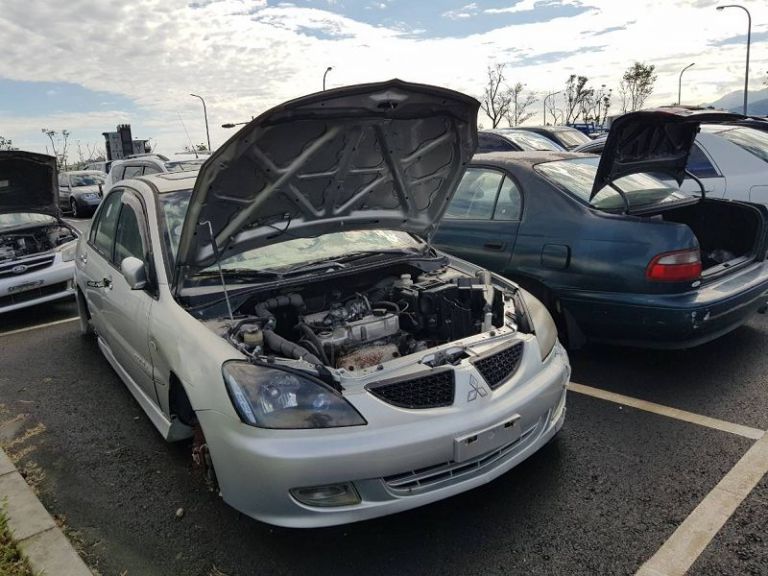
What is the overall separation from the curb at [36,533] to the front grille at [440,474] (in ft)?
4.41

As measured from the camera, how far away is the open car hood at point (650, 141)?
3.80m

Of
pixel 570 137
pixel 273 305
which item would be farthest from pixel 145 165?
pixel 273 305

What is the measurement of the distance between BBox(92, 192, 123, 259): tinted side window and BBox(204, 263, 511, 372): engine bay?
5.66ft

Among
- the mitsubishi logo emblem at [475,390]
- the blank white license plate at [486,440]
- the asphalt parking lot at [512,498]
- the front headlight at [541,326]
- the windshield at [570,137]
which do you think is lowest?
the asphalt parking lot at [512,498]

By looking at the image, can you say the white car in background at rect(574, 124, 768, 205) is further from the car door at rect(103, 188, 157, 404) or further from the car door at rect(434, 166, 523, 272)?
the car door at rect(103, 188, 157, 404)

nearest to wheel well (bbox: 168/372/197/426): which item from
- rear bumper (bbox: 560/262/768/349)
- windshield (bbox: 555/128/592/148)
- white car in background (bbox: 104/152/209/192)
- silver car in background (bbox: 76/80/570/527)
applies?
silver car in background (bbox: 76/80/570/527)

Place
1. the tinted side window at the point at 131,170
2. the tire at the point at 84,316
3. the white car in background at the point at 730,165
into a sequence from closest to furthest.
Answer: the tire at the point at 84,316 → the white car in background at the point at 730,165 → the tinted side window at the point at 131,170

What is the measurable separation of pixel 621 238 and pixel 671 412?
1146 mm

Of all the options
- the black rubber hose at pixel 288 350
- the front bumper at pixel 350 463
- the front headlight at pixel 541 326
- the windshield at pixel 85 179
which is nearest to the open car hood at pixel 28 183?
the black rubber hose at pixel 288 350

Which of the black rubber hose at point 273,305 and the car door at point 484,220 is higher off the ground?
the car door at point 484,220

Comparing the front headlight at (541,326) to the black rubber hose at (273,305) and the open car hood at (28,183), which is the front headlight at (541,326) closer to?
the black rubber hose at (273,305)

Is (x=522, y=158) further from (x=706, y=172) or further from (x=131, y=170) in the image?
(x=131, y=170)

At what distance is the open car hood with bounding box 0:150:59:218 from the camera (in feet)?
21.8

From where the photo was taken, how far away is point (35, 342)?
571 centimetres
